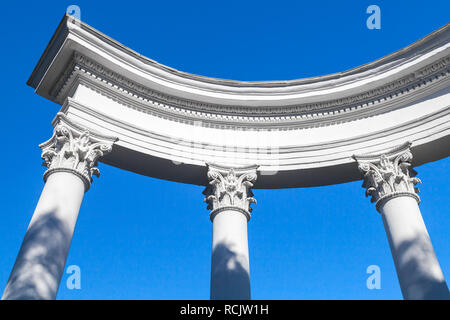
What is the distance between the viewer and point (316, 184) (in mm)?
48781

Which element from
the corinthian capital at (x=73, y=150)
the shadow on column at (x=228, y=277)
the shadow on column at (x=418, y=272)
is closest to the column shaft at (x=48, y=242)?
the corinthian capital at (x=73, y=150)

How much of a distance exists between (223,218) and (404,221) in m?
16.6

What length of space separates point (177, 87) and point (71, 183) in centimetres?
1793

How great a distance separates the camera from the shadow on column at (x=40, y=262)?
30562 mm

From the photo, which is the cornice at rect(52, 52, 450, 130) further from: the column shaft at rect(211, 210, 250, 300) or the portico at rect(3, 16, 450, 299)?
the column shaft at rect(211, 210, 250, 300)

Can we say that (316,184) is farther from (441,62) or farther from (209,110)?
(441,62)

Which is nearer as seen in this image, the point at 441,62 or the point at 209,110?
the point at 441,62

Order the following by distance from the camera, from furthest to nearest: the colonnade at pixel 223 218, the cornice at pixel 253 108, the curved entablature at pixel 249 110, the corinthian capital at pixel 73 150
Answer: the cornice at pixel 253 108 → the curved entablature at pixel 249 110 → the corinthian capital at pixel 73 150 → the colonnade at pixel 223 218

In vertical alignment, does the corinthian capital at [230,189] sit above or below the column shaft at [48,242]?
above

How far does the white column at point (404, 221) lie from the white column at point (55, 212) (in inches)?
1042

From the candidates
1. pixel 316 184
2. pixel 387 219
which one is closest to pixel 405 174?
pixel 387 219

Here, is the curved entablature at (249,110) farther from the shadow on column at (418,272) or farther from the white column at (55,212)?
the shadow on column at (418,272)

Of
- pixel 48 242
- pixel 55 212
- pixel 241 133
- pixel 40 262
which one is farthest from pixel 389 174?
pixel 40 262

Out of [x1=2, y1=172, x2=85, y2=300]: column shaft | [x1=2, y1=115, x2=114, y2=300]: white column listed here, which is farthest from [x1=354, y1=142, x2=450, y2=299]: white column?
[x1=2, y1=172, x2=85, y2=300]: column shaft
